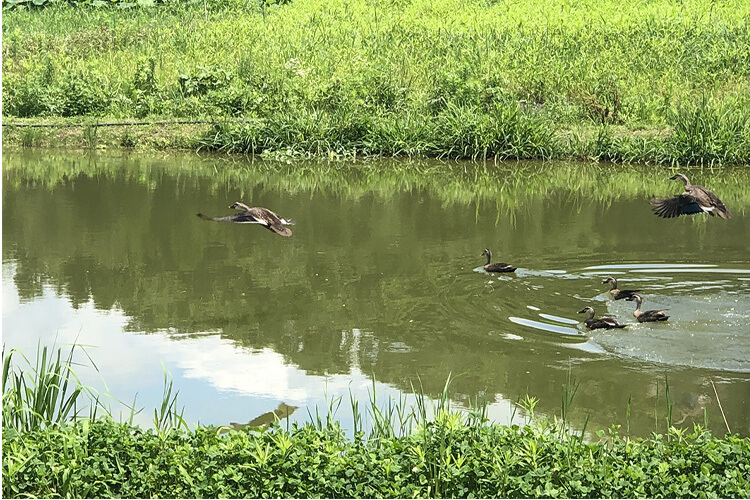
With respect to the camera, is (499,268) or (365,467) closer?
(365,467)

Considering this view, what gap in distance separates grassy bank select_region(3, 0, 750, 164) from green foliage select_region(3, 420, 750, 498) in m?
11.7

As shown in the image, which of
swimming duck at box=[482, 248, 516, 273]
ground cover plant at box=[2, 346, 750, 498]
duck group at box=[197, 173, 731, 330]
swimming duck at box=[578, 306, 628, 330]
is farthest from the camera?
swimming duck at box=[482, 248, 516, 273]

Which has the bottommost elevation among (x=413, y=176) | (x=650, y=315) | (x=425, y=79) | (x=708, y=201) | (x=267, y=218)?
(x=650, y=315)

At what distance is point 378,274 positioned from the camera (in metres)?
9.94

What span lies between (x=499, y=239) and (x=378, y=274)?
2.11 m

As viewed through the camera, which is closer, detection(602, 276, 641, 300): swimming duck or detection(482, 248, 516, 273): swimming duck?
detection(602, 276, 641, 300): swimming duck

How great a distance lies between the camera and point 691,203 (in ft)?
27.0

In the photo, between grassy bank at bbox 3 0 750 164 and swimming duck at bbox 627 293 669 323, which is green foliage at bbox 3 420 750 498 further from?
grassy bank at bbox 3 0 750 164

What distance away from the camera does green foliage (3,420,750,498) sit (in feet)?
15.6

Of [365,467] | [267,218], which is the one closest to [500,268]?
[267,218]

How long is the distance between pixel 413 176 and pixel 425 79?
183 inches

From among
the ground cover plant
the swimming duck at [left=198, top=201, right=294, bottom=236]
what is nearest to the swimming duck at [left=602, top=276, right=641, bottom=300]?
the swimming duck at [left=198, top=201, right=294, bottom=236]

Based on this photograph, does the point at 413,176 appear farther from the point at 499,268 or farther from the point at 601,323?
the point at 601,323

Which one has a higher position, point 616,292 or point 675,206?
point 675,206
